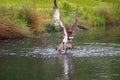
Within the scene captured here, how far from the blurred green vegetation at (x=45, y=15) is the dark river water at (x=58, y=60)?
5.35m

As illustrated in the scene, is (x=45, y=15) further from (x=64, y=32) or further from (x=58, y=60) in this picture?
(x=58, y=60)

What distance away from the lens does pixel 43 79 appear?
83.7 feet

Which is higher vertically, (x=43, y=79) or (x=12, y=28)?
(x=43, y=79)

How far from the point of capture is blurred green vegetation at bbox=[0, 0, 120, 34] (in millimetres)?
49688

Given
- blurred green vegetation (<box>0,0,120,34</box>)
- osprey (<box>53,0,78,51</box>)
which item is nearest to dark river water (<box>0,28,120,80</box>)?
osprey (<box>53,0,78,51</box>)

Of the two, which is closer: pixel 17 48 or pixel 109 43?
pixel 17 48

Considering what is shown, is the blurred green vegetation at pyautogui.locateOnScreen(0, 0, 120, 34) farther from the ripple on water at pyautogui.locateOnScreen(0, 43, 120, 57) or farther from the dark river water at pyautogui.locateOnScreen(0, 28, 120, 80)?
the ripple on water at pyautogui.locateOnScreen(0, 43, 120, 57)

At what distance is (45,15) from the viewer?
5797cm

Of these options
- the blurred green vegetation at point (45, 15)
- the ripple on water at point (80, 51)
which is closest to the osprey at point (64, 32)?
the ripple on water at point (80, 51)

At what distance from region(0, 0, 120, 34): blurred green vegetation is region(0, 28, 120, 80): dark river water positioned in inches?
211

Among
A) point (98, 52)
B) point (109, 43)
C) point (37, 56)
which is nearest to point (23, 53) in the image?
point (37, 56)

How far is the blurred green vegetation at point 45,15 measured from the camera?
49.7m

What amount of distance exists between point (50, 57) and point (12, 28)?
43.5ft

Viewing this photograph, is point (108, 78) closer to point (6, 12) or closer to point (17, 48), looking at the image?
point (17, 48)
